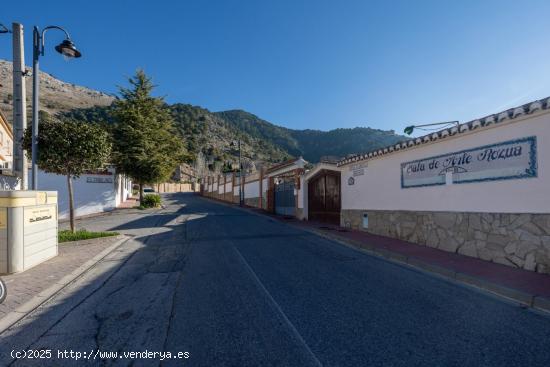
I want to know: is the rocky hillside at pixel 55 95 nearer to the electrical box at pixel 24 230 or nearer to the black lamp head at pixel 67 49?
the black lamp head at pixel 67 49

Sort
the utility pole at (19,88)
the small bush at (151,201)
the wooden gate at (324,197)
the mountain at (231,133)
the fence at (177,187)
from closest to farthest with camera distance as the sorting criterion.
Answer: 1. the utility pole at (19,88)
2. the wooden gate at (324,197)
3. the small bush at (151,201)
4. the fence at (177,187)
5. the mountain at (231,133)

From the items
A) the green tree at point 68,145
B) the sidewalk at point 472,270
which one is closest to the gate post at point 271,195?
the sidewalk at point 472,270

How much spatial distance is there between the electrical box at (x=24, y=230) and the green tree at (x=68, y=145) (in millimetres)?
1904

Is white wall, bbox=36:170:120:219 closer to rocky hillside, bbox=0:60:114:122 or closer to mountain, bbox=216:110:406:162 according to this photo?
rocky hillside, bbox=0:60:114:122

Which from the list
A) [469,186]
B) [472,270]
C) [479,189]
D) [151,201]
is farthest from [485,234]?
[151,201]

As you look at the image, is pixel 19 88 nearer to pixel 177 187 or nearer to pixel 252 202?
pixel 252 202

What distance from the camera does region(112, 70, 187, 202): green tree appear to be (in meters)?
20.6

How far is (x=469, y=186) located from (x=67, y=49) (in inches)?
449

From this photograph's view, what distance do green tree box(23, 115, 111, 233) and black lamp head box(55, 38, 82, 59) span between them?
6.42 ft

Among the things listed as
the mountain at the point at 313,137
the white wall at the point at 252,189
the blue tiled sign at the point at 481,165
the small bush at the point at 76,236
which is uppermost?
the mountain at the point at 313,137

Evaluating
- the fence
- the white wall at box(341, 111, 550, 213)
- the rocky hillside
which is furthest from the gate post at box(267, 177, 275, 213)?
the rocky hillside

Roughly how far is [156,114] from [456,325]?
921 inches

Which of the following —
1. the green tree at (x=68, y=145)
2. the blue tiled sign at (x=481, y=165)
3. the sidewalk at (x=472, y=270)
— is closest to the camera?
the sidewalk at (x=472, y=270)

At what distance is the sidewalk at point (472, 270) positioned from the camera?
486 cm
